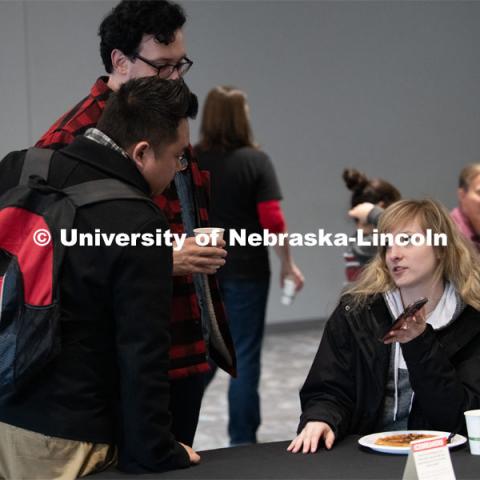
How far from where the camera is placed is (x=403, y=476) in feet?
6.89

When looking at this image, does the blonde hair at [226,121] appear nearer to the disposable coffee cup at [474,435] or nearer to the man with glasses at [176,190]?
the man with glasses at [176,190]

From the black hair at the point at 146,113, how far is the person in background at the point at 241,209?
110 inches

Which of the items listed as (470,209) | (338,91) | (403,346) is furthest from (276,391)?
(403,346)

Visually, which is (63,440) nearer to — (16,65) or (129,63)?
(129,63)

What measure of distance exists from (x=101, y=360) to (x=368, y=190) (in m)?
2.83

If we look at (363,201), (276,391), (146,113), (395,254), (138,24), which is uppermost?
(138,24)

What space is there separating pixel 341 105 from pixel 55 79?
9.10ft

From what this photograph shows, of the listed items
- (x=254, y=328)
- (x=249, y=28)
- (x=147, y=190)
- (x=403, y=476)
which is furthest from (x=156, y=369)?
(x=249, y=28)

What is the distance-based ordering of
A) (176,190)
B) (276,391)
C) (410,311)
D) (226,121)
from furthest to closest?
A: 1. (276,391)
2. (226,121)
3. (176,190)
4. (410,311)

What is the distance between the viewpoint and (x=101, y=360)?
2154 mm

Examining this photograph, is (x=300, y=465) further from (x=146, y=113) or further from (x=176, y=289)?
(x=146, y=113)

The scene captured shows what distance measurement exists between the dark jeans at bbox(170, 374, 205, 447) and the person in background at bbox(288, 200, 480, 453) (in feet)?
0.97

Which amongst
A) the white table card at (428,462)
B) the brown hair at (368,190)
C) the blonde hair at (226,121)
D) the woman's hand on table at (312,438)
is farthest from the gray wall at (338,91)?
the white table card at (428,462)

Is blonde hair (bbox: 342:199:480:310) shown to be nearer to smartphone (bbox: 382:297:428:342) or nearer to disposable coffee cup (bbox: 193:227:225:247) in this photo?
smartphone (bbox: 382:297:428:342)
